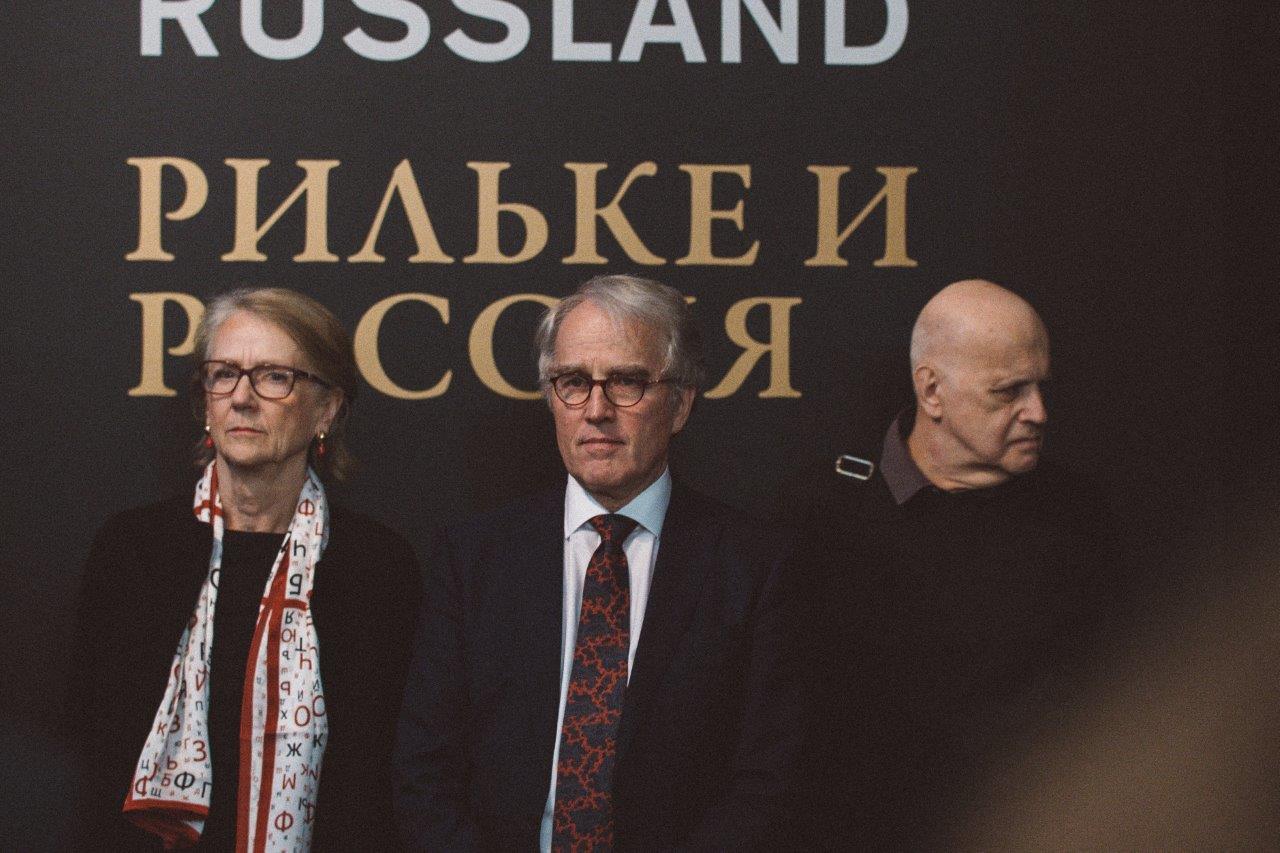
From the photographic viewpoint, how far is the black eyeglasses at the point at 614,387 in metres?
2.48

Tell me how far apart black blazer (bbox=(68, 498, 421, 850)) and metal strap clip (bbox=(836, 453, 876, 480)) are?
932 millimetres

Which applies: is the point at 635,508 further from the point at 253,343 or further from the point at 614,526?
the point at 253,343

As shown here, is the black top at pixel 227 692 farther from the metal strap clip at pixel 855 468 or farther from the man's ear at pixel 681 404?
the metal strap clip at pixel 855 468

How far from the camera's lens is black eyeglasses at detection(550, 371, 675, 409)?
248 centimetres

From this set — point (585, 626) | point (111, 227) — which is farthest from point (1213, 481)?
point (111, 227)

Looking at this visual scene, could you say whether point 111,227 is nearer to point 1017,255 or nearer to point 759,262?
point 759,262

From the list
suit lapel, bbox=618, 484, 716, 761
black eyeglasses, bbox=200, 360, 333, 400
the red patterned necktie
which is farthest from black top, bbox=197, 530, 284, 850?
suit lapel, bbox=618, 484, 716, 761

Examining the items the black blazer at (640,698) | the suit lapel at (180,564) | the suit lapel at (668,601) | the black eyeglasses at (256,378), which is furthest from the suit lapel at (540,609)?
the suit lapel at (180,564)

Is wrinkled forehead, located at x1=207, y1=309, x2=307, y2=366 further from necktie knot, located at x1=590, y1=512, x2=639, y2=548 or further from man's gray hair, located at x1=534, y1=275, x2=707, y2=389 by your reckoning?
necktie knot, located at x1=590, y1=512, x2=639, y2=548

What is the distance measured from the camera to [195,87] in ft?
10.8

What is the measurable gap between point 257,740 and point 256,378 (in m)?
0.69

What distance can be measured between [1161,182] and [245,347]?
2152mm

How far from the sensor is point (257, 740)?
2689 mm

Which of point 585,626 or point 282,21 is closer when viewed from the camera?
point 585,626
